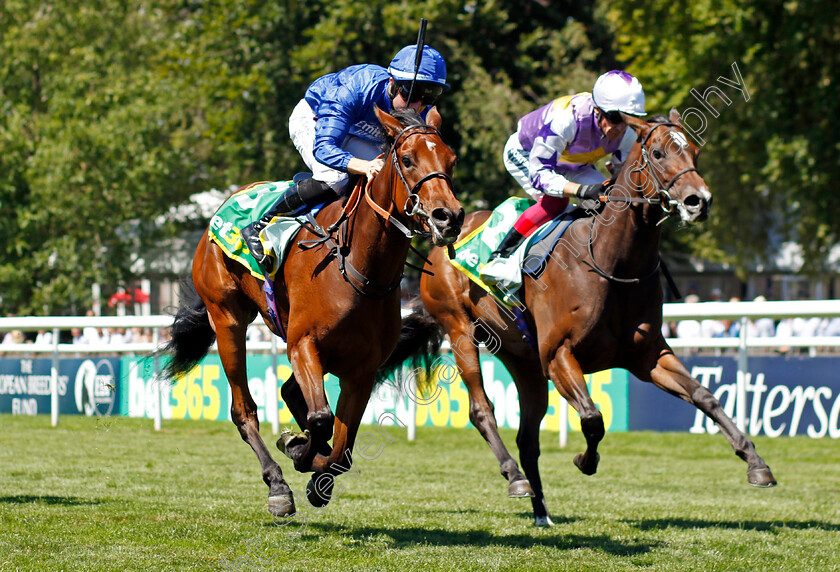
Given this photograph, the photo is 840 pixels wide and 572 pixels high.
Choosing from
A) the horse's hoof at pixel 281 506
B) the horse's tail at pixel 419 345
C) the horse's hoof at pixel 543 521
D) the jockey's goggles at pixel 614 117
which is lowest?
the horse's hoof at pixel 543 521

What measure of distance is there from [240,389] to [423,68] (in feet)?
6.90

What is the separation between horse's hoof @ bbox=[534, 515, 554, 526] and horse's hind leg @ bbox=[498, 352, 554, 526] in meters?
0.21

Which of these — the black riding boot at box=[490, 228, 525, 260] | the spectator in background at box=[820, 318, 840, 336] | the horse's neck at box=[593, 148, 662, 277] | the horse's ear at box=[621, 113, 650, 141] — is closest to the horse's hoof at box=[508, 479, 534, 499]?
the horse's neck at box=[593, 148, 662, 277]

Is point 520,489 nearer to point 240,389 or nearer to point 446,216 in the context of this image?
point 240,389

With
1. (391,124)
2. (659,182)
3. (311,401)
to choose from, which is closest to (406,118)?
(391,124)

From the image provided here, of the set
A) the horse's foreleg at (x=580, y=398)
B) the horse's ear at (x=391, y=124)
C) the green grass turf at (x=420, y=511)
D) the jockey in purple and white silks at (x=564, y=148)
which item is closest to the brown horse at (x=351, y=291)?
the horse's ear at (x=391, y=124)

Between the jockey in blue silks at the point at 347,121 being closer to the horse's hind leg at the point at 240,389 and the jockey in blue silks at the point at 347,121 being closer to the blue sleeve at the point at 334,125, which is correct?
the blue sleeve at the point at 334,125

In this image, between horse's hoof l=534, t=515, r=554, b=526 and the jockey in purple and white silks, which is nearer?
the jockey in purple and white silks

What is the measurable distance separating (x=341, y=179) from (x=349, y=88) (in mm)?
453

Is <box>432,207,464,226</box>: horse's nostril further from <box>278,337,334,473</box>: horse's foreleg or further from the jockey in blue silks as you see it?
<box>278,337,334,473</box>: horse's foreleg

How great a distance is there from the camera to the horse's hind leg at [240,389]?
17.2ft

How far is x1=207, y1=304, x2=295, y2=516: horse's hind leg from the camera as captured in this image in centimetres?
525

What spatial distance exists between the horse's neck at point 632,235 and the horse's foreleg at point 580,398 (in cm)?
53

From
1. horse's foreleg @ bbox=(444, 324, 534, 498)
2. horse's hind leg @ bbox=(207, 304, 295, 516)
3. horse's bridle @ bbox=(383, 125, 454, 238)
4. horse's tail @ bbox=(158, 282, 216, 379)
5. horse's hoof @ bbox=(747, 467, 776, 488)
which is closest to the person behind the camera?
horse's bridle @ bbox=(383, 125, 454, 238)
